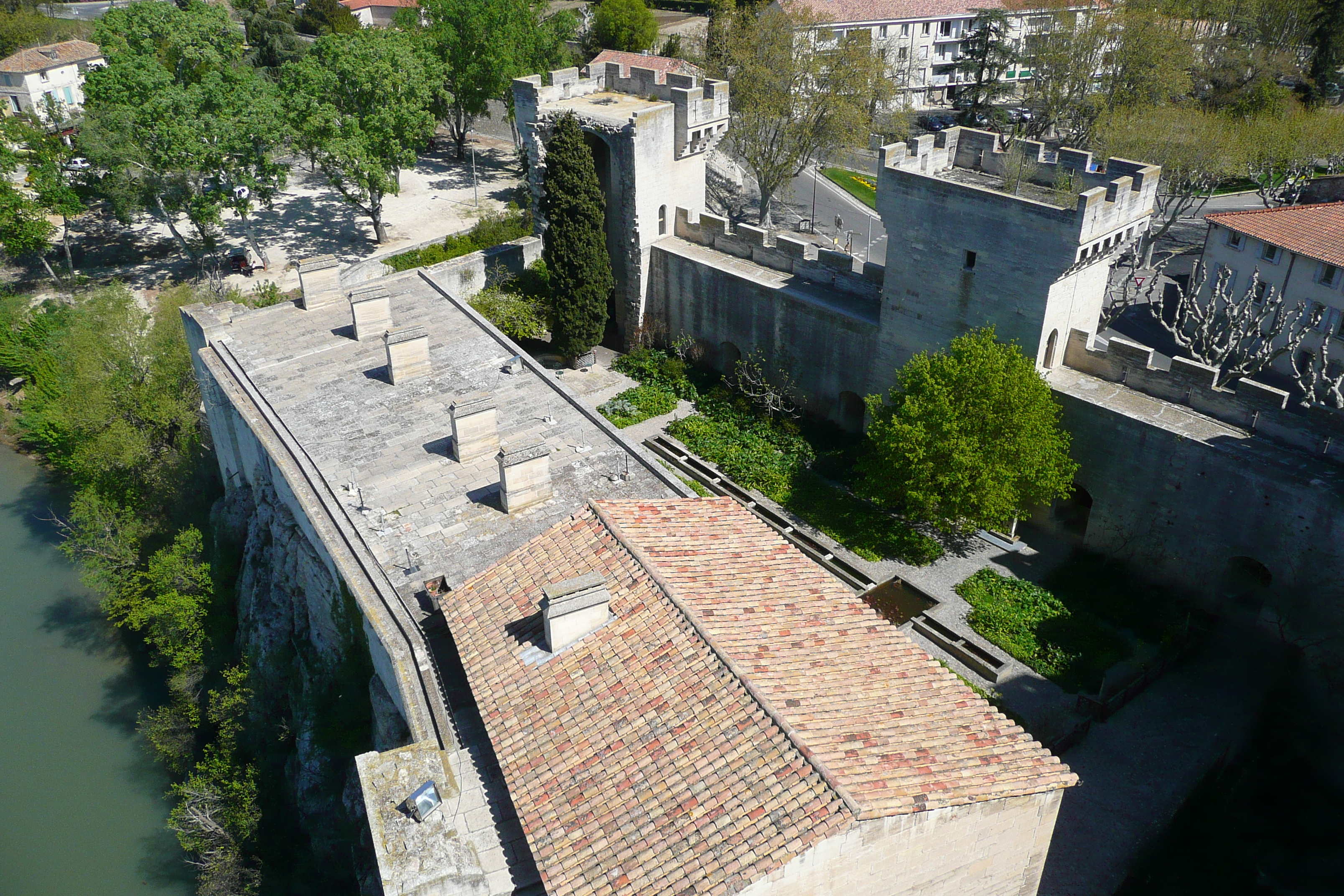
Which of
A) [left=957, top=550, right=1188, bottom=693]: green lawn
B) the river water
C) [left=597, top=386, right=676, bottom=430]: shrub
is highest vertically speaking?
[left=597, top=386, right=676, bottom=430]: shrub

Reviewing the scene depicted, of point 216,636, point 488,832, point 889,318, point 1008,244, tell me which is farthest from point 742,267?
point 488,832

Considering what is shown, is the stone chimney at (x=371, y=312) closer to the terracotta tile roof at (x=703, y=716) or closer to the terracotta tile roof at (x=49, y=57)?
the terracotta tile roof at (x=703, y=716)

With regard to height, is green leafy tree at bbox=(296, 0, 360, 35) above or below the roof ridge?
above

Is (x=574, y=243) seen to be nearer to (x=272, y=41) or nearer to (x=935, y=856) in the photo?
(x=935, y=856)

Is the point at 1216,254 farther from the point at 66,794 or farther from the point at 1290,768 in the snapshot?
the point at 66,794

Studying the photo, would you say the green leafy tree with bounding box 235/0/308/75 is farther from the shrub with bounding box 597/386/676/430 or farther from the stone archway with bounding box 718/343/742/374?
the stone archway with bounding box 718/343/742/374

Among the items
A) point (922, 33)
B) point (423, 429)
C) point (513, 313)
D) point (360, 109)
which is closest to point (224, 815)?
point (423, 429)

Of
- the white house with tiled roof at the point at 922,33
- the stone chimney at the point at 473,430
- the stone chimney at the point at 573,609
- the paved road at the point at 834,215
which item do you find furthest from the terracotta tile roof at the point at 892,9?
the stone chimney at the point at 573,609

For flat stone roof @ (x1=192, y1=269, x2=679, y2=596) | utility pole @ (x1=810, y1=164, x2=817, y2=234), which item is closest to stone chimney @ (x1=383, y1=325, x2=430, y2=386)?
flat stone roof @ (x1=192, y1=269, x2=679, y2=596)
